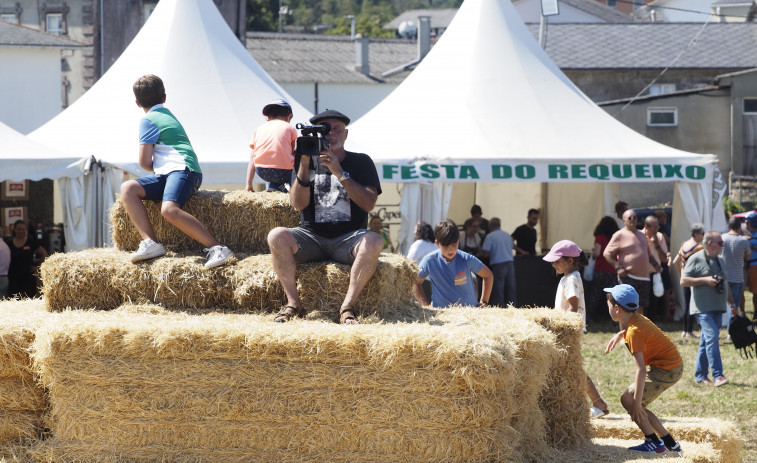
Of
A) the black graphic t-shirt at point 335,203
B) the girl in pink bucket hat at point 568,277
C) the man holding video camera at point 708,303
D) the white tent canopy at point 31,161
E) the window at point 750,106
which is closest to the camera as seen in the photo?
the black graphic t-shirt at point 335,203

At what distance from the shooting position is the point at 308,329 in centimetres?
478

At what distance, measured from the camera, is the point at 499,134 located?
43.2 feet

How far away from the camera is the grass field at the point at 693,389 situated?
8195mm

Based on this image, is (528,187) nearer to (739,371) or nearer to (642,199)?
(739,371)

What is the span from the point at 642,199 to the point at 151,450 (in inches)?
1078

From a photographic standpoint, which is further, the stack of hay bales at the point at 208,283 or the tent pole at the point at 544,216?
the tent pole at the point at 544,216

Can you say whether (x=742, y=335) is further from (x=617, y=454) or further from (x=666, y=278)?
(x=666, y=278)

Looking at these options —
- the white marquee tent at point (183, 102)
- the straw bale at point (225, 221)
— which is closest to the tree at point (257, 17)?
the white marquee tent at point (183, 102)

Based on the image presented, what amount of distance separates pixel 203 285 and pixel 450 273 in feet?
8.07

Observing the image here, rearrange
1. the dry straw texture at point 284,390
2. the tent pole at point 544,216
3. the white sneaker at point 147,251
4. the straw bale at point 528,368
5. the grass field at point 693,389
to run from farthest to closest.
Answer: the tent pole at point 544,216, the grass field at point 693,389, the white sneaker at point 147,251, the straw bale at point 528,368, the dry straw texture at point 284,390

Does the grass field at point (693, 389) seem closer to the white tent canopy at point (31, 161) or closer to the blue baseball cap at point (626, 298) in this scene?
the blue baseball cap at point (626, 298)

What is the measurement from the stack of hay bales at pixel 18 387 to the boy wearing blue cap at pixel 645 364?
10.5 ft

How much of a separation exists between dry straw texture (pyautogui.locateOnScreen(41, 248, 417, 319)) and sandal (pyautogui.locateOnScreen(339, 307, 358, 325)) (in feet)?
0.52

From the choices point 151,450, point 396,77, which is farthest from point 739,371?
point 396,77
